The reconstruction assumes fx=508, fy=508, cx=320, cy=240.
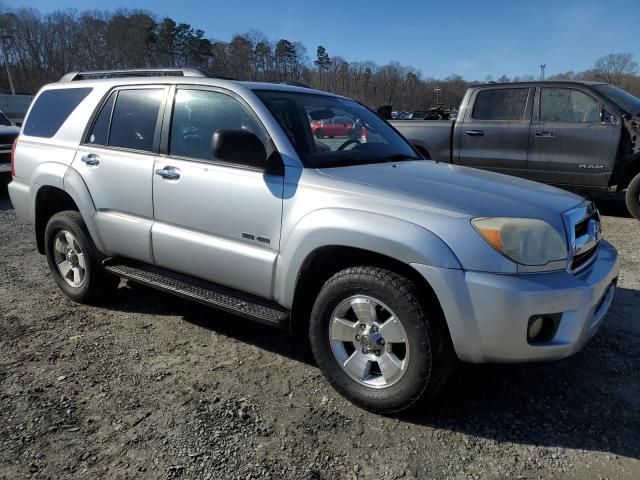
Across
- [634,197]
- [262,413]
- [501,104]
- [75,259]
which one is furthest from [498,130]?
[262,413]

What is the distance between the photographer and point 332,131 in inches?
138

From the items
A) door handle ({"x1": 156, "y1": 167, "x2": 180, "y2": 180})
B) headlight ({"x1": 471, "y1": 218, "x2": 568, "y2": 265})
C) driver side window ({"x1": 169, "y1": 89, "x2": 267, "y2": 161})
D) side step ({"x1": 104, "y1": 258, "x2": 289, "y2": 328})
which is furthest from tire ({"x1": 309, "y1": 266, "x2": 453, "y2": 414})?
door handle ({"x1": 156, "y1": 167, "x2": 180, "y2": 180})

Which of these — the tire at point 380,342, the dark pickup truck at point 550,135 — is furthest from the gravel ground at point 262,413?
the dark pickup truck at point 550,135

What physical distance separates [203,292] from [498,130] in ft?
18.8

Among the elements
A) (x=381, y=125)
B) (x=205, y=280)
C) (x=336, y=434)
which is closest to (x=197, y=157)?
(x=205, y=280)

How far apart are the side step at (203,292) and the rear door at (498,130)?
5555mm

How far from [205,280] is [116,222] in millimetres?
917

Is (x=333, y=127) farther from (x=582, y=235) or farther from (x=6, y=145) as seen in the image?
(x=6, y=145)

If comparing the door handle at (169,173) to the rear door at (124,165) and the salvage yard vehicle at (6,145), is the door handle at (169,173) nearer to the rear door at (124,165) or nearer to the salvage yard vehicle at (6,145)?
the rear door at (124,165)

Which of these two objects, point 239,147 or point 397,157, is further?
point 397,157

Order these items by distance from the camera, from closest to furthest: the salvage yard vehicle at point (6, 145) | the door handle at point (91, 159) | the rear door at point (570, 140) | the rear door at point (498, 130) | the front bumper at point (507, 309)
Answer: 1. the front bumper at point (507, 309)
2. the door handle at point (91, 159)
3. the rear door at point (570, 140)
4. the rear door at point (498, 130)
5. the salvage yard vehicle at point (6, 145)

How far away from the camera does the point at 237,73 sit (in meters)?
60.2

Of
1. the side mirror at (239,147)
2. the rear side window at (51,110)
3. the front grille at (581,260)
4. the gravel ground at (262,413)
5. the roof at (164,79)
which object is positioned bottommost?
the gravel ground at (262,413)

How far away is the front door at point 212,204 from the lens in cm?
302
